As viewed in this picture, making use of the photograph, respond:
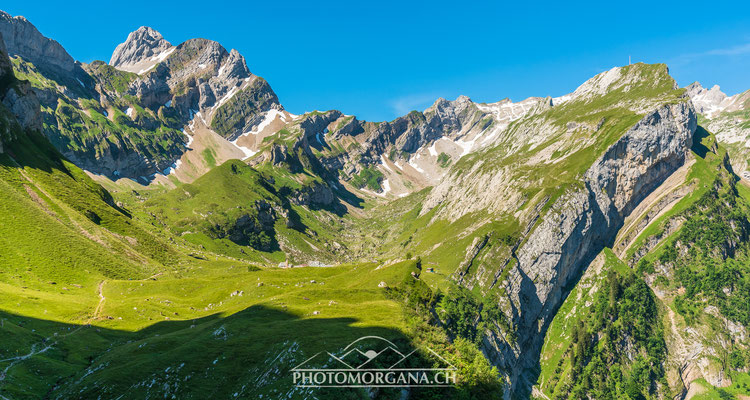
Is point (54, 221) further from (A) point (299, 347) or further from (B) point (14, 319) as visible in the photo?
(A) point (299, 347)

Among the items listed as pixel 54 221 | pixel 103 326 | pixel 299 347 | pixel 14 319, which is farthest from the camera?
pixel 54 221

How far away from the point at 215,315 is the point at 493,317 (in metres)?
145

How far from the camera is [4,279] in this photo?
94.4 meters

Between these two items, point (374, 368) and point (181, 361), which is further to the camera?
point (181, 361)

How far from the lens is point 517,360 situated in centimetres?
18688

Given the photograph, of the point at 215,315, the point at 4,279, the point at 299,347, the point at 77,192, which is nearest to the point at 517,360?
the point at 215,315

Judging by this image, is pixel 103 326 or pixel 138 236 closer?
pixel 103 326

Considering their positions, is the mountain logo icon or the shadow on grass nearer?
the mountain logo icon

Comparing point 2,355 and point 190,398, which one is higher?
point 2,355

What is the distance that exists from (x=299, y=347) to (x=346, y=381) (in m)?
11.1

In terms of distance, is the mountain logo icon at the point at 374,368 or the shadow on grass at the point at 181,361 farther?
the shadow on grass at the point at 181,361

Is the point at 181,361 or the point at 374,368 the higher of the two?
the point at 181,361

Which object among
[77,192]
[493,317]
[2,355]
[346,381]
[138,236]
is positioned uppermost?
[77,192]

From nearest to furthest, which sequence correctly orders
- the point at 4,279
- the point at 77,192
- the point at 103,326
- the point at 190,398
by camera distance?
the point at 190,398
the point at 103,326
the point at 4,279
the point at 77,192
